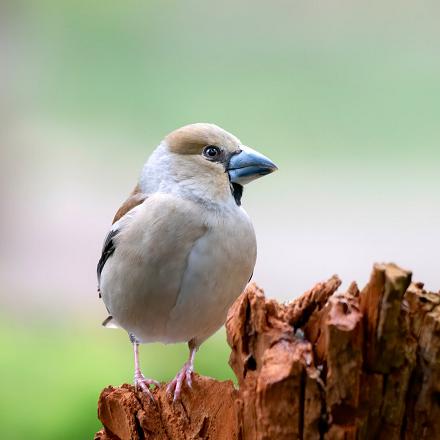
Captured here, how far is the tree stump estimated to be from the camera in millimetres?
1360

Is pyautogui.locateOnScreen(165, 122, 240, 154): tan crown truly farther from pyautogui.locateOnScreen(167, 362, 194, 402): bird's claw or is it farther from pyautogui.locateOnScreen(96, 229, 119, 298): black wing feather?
pyautogui.locateOnScreen(167, 362, 194, 402): bird's claw

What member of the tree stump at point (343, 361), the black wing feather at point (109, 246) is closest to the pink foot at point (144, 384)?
the black wing feather at point (109, 246)

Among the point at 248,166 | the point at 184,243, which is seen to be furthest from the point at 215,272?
the point at 248,166

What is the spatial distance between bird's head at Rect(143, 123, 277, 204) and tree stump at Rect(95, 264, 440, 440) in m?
0.63

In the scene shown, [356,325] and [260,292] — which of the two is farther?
[260,292]

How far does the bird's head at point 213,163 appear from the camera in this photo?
2.08 m

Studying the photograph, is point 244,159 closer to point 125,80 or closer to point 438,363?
point 438,363

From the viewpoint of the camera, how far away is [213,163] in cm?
211

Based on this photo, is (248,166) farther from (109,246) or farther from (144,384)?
(144,384)

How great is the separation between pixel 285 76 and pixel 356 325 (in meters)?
2.91

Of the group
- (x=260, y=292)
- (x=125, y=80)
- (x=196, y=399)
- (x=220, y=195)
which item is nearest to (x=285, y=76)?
(x=125, y=80)

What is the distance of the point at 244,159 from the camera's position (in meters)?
2.09

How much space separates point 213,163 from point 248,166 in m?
0.10

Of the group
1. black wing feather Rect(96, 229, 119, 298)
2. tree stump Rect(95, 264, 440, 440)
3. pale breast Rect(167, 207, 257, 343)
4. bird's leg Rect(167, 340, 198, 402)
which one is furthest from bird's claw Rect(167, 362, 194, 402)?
tree stump Rect(95, 264, 440, 440)
